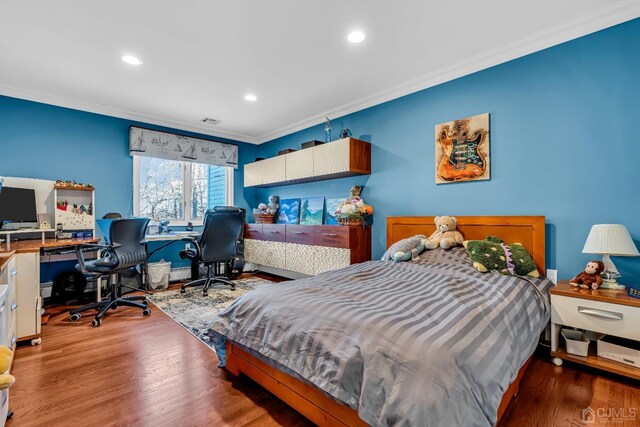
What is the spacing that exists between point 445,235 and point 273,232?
2657mm

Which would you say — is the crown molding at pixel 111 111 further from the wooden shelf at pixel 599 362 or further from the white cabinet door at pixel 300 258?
the wooden shelf at pixel 599 362

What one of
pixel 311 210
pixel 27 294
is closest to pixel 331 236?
pixel 311 210

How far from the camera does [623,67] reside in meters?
2.23

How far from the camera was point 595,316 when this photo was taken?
195 centimetres

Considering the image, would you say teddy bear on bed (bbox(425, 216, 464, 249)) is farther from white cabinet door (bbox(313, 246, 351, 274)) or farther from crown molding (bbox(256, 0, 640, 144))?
crown molding (bbox(256, 0, 640, 144))

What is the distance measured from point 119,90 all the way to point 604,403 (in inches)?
199

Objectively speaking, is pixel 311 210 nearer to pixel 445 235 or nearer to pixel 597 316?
pixel 445 235

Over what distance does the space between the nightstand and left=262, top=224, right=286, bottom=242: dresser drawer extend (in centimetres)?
331

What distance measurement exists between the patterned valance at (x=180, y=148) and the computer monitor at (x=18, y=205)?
1275mm

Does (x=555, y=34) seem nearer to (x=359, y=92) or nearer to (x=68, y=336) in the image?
(x=359, y=92)

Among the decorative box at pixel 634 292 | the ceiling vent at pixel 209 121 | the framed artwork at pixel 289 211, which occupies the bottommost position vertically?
the decorative box at pixel 634 292

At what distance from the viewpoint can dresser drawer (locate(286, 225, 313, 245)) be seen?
4148 mm

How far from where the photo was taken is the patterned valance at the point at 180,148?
4324 mm

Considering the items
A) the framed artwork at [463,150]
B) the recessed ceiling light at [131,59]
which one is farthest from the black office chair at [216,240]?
the framed artwork at [463,150]
